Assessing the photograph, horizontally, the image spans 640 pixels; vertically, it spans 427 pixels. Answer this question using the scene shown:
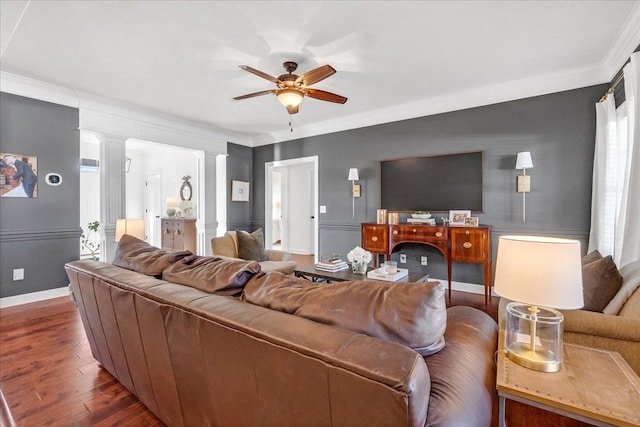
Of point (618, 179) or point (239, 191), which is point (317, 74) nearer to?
point (618, 179)

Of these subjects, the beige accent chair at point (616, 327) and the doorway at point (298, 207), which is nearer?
the beige accent chair at point (616, 327)

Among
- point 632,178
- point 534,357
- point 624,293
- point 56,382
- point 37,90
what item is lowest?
point 56,382

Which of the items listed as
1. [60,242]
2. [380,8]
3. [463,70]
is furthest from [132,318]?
[463,70]

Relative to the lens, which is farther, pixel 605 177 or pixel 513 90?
pixel 513 90

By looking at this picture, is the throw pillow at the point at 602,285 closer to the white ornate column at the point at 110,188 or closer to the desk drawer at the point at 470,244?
the desk drawer at the point at 470,244

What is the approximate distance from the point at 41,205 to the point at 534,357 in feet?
15.8

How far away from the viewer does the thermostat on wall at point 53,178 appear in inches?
144

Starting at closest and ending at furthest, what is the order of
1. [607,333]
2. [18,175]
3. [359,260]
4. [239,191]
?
[607,333] → [359,260] → [18,175] → [239,191]

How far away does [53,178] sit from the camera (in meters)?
3.71

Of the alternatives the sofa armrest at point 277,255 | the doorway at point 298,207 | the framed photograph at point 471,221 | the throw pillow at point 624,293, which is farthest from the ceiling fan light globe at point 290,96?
the doorway at point 298,207

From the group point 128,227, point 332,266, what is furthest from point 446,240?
point 128,227

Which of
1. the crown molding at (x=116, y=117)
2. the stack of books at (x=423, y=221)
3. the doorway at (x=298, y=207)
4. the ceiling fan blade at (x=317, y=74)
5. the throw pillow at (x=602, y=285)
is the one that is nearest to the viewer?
the throw pillow at (x=602, y=285)

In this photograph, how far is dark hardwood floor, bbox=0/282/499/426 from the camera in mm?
1652

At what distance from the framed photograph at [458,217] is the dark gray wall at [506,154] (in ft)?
0.93
